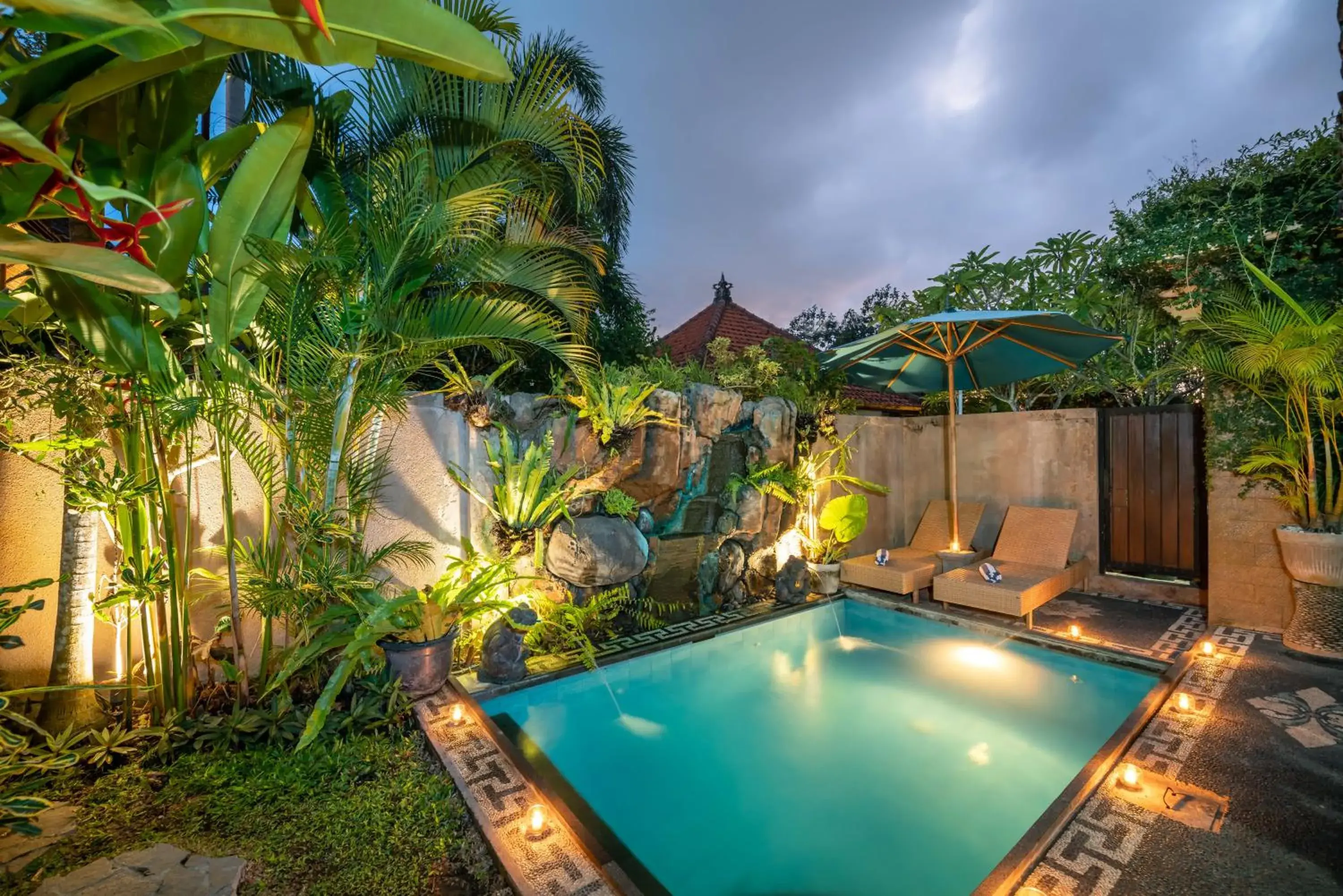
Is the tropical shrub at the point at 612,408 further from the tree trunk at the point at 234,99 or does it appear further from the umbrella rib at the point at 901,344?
the tree trunk at the point at 234,99

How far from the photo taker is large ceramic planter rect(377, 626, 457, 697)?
347 cm

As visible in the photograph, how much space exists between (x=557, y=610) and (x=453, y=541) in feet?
3.49

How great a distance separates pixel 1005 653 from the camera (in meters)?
4.36

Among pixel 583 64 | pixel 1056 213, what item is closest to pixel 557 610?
pixel 583 64

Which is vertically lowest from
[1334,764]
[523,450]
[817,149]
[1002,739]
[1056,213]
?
[1002,739]

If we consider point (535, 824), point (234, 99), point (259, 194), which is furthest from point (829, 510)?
point (234, 99)

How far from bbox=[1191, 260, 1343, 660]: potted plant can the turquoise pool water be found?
160cm

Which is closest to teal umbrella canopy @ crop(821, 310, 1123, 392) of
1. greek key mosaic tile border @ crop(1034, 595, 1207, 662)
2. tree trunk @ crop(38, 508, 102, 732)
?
greek key mosaic tile border @ crop(1034, 595, 1207, 662)

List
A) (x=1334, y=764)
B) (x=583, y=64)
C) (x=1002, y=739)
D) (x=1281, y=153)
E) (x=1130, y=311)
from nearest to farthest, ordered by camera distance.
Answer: (x=1334, y=764) < (x=1002, y=739) < (x=1281, y=153) < (x=1130, y=311) < (x=583, y=64)

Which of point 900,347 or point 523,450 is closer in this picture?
point 523,450

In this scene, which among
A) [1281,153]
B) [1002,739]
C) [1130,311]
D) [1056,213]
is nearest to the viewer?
[1002,739]

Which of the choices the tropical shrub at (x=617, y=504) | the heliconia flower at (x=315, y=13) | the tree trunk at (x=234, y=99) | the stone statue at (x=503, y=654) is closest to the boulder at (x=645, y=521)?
the tropical shrub at (x=617, y=504)

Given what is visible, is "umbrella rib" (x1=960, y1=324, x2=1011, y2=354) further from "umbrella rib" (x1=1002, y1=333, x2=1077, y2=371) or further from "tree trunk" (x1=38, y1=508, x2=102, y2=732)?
"tree trunk" (x1=38, y1=508, x2=102, y2=732)

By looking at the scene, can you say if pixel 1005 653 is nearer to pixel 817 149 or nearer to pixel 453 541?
pixel 453 541
